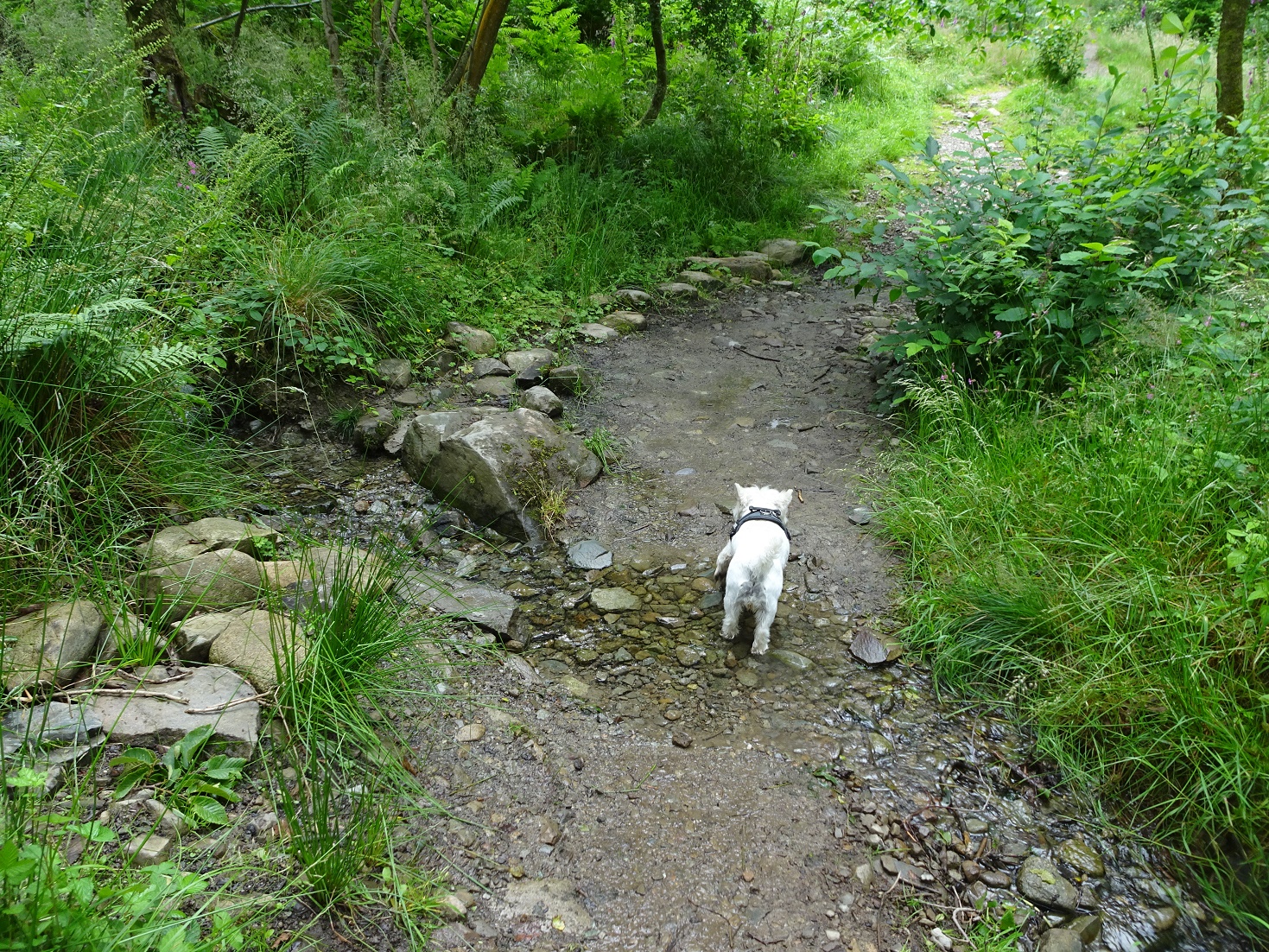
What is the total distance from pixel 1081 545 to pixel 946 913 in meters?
1.72

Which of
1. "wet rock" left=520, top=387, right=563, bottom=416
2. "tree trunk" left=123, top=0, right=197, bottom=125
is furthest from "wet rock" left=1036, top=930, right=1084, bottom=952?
"tree trunk" left=123, top=0, right=197, bottom=125

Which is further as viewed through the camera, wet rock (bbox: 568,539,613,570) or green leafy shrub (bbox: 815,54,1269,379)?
green leafy shrub (bbox: 815,54,1269,379)

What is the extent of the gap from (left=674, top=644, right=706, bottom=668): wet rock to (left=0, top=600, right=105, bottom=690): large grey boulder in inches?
89.6

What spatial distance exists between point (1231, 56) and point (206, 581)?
8.60 meters

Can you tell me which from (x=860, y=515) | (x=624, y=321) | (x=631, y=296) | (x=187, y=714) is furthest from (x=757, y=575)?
(x=631, y=296)

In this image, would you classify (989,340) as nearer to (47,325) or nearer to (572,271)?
(572,271)

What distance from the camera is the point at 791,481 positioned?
4723 millimetres

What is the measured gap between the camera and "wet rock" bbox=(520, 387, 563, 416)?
16.9 ft

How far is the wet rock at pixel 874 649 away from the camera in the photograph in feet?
11.1

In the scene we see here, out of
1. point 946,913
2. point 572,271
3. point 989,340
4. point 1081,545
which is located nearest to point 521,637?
point 946,913

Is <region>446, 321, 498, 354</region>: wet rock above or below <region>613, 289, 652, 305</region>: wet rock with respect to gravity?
below

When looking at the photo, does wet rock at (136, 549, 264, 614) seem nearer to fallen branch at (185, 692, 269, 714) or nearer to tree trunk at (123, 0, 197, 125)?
fallen branch at (185, 692, 269, 714)

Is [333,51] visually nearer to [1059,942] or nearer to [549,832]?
[549,832]

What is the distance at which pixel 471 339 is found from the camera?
5.66 meters
